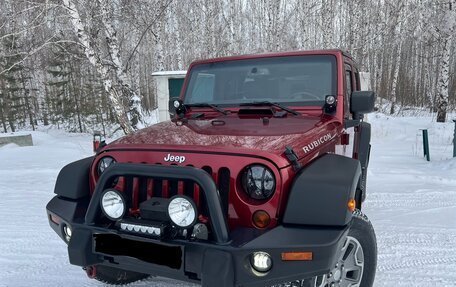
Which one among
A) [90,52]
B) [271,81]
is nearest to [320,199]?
[271,81]

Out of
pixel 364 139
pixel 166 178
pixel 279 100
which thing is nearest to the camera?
pixel 166 178

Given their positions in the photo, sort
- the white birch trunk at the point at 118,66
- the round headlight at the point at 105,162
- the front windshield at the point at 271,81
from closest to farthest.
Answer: the round headlight at the point at 105,162, the front windshield at the point at 271,81, the white birch trunk at the point at 118,66

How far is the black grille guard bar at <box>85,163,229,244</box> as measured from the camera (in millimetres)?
2064

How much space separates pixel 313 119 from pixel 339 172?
35.2 inches

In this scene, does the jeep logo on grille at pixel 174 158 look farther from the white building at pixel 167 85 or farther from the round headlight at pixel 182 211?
the white building at pixel 167 85

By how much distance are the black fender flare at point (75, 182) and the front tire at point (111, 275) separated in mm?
623

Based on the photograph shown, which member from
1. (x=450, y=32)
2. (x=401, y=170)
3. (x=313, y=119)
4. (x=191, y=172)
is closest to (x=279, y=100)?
(x=313, y=119)

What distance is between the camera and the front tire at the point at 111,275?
9.85 feet

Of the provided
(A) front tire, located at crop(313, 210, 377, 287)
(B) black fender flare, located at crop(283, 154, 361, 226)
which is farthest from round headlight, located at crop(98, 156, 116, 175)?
(A) front tire, located at crop(313, 210, 377, 287)

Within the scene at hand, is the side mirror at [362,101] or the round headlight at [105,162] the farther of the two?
the side mirror at [362,101]

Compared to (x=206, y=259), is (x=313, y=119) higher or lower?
higher

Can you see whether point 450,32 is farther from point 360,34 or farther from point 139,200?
point 139,200

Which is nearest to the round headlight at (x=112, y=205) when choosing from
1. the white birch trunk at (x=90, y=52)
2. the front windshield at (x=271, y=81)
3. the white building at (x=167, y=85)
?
the front windshield at (x=271, y=81)

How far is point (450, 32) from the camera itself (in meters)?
14.1
